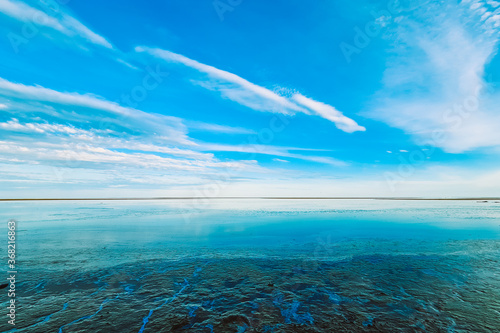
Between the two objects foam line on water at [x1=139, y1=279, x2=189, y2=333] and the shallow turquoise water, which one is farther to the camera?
the shallow turquoise water

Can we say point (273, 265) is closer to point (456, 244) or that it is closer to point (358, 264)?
point (358, 264)

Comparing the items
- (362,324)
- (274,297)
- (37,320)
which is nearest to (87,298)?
(37,320)

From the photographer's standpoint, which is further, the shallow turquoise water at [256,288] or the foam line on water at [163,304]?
the shallow turquoise water at [256,288]

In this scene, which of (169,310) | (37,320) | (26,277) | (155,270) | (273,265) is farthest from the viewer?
(273,265)

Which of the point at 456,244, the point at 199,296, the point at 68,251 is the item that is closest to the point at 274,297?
the point at 199,296

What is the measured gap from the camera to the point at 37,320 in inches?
452

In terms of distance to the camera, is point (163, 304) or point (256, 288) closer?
point (163, 304)

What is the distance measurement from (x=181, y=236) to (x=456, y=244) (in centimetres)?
3632

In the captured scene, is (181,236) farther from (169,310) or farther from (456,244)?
(456,244)

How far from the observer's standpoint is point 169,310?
1270cm

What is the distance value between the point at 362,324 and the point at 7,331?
16617 millimetres

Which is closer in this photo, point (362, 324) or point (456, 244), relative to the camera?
point (362, 324)

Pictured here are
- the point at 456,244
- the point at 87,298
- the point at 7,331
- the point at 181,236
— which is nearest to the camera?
the point at 7,331

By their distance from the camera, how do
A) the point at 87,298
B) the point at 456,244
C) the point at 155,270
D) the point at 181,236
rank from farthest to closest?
the point at 181,236 < the point at 456,244 < the point at 155,270 < the point at 87,298
